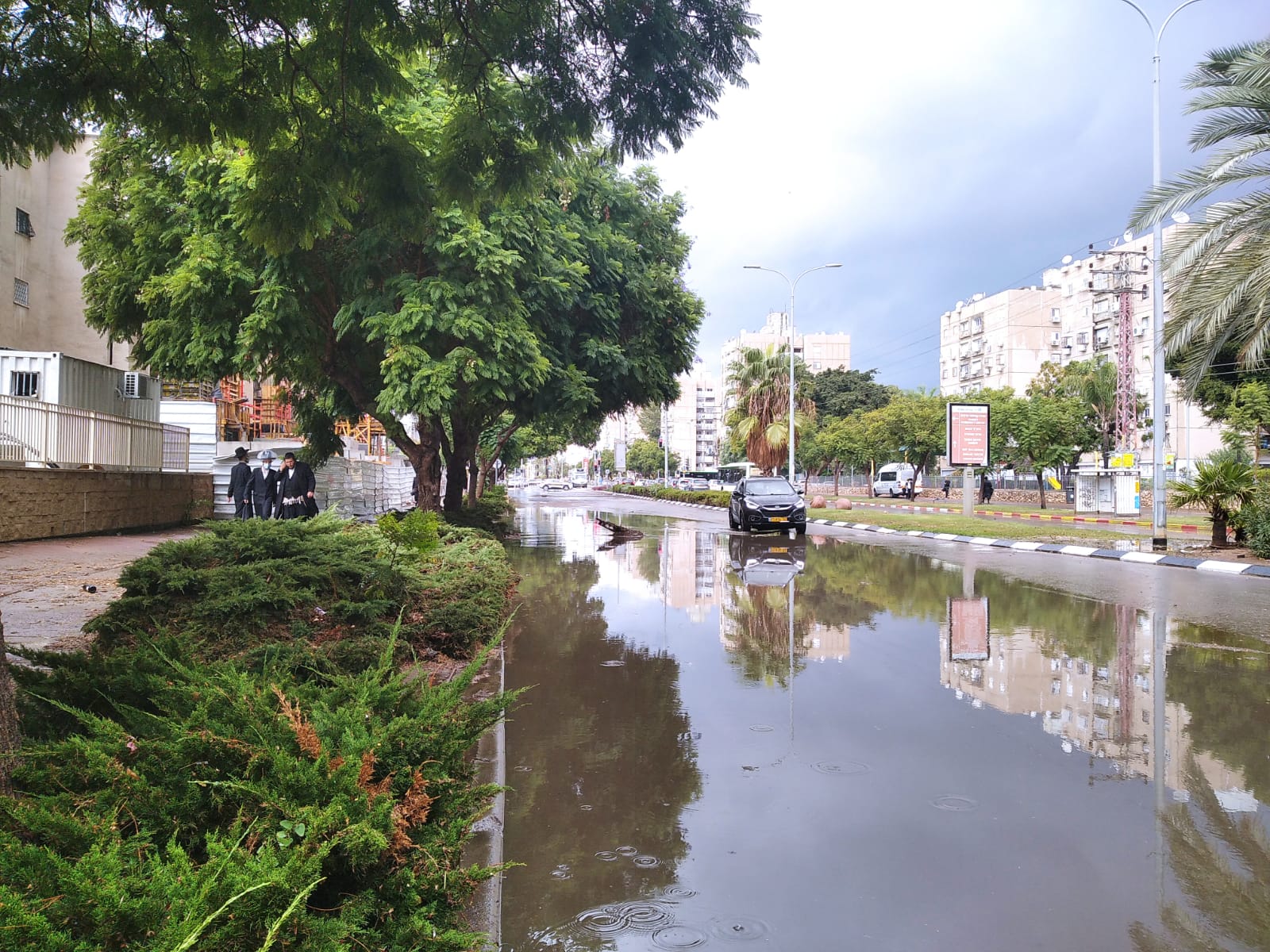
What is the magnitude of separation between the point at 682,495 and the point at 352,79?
52.8 meters

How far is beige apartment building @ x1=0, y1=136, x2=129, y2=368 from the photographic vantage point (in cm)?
3106

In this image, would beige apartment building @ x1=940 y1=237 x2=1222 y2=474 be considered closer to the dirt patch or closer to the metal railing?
the metal railing

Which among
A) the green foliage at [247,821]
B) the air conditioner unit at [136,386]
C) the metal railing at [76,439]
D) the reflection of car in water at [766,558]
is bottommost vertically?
the reflection of car in water at [766,558]

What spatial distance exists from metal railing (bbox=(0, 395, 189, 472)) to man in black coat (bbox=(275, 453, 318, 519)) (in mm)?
4523

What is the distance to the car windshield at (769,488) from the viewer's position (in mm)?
26703

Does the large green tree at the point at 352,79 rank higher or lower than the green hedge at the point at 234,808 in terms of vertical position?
higher

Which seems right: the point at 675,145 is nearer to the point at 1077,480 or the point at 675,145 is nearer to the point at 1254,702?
the point at 1254,702

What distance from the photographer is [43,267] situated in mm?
33250

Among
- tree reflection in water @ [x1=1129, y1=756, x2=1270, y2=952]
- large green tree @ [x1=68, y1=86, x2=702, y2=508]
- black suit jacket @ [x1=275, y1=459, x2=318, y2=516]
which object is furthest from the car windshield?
tree reflection in water @ [x1=1129, y1=756, x2=1270, y2=952]

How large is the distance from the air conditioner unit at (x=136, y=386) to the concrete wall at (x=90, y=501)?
2607 mm

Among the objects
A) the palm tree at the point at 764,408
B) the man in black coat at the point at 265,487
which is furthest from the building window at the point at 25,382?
the palm tree at the point at 764,408

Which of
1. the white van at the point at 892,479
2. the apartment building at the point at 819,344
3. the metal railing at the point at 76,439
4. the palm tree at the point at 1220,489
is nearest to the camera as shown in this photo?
the metal railing at the point at 76,439

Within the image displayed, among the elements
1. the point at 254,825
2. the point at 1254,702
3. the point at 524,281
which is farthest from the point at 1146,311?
the point at 254,825

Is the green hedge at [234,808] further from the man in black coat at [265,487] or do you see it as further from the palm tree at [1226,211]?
the palm tree at [1226,211]
